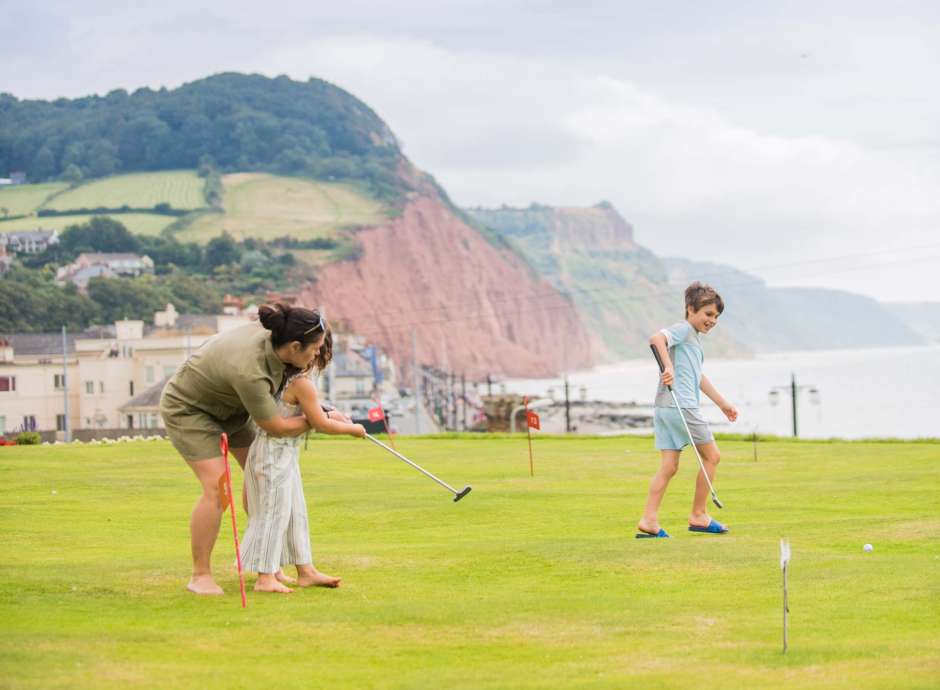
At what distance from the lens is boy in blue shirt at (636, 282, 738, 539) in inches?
529

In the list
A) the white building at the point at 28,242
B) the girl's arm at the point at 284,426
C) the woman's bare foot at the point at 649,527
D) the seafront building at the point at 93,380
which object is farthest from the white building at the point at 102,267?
the girl's arm at the point at 284,426

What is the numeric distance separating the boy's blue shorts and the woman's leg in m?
4.92

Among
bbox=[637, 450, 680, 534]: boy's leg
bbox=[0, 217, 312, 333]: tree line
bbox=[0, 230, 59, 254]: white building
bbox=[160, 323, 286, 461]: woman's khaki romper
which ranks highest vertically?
bbox=[0, 230, 59, 254]: white building

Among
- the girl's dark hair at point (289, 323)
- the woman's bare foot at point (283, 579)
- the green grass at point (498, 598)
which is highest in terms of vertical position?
the girl's dark hair at point (289, 323)

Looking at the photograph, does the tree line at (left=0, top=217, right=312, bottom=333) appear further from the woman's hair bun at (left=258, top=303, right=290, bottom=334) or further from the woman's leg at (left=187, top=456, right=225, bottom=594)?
the woman's hair bun at (left=258, top=303, right=290, bottom=334)

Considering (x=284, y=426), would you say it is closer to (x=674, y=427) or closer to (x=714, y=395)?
(x=674, y=427)

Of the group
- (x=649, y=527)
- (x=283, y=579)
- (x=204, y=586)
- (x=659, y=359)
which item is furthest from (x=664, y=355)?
(x=204, y=586)

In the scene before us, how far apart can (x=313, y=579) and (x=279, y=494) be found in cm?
73

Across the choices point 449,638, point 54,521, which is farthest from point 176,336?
point 449,638

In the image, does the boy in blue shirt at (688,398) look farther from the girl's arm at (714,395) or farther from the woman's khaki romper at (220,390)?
the woman's khaki romper at (220,390)

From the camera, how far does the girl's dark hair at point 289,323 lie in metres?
9.83

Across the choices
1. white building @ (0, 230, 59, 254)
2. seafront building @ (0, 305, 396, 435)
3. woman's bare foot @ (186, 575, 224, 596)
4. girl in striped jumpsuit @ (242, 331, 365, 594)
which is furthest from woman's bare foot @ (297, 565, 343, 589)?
white building @ (0, 230, 59, 254)

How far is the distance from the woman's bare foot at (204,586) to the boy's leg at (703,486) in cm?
526

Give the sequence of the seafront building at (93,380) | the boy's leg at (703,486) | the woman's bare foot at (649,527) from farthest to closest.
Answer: the seafront building at (93,380) → the boy's leg at (703,486) → the woman's bare foot at (649,527)
